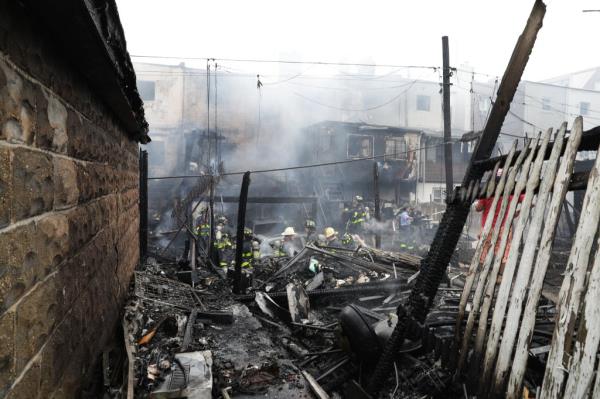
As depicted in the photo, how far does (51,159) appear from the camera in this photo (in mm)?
1437

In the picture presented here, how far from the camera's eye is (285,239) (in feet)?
49.4

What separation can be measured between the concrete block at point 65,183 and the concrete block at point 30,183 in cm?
8

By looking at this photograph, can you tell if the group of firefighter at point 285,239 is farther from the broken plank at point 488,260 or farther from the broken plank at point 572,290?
the broken plank at point 572,290

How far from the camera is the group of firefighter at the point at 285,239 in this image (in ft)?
41.6

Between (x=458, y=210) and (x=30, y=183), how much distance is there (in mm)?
3113

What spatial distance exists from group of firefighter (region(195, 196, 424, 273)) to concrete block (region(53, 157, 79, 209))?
883 cm

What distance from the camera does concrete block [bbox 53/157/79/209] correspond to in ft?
4.95

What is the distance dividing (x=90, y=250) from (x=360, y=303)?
6.92 metres

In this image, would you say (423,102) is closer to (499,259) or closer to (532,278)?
(499,259)

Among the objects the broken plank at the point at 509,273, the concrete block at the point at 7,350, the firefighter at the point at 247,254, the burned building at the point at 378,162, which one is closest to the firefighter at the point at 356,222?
the burned building at the point at 378,162

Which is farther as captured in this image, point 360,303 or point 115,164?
point 360,303

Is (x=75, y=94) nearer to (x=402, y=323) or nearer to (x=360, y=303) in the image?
(x=402, y=323)

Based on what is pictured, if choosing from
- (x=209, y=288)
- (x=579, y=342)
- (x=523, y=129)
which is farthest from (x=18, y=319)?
(x=523, y=129)

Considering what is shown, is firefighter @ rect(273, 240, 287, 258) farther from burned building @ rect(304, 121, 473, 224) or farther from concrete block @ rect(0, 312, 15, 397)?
concrete block @ rect(0, 312, 15, 397)
